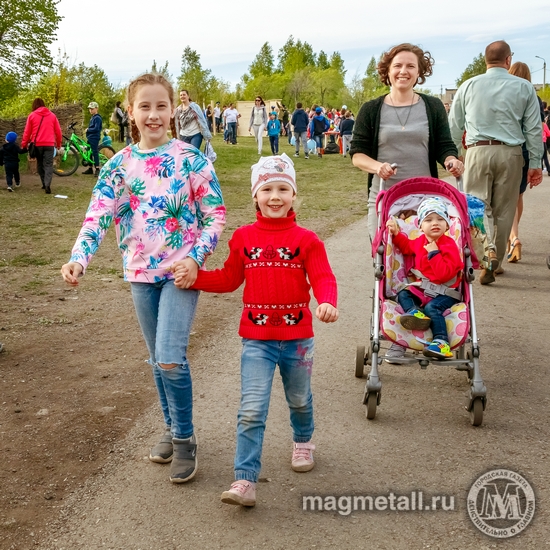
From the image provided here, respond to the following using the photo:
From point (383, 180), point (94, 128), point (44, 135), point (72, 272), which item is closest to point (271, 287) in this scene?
point (72, 272)

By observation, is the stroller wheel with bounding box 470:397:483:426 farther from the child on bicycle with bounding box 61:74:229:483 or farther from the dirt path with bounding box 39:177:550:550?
the child on bicycle with bounding box 61:74:229:483

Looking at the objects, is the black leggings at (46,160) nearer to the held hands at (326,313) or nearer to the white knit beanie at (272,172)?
the white knit beanie at (272,172)

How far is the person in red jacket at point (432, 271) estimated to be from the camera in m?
4.64

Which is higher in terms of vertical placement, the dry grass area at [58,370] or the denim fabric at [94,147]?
the denim fabric at [94,147]

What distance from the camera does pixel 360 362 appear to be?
16.9 ft

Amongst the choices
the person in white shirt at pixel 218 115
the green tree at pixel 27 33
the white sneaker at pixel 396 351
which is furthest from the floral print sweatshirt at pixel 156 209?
the person in white shirt at pixel 218 115

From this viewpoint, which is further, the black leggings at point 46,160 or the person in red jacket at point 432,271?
the black leggings at point 46,160

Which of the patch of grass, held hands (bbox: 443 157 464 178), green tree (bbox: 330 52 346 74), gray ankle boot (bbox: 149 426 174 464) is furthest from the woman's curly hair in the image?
green tree (bbox: 330 52 346 74)

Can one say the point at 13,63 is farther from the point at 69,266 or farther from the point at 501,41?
the point at 69,266

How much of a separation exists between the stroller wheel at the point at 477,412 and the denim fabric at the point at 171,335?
1.67m

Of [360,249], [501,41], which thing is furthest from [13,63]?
[501,41]

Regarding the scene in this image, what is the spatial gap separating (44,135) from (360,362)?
42.0ft

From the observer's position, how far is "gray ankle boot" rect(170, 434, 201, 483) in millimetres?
3713

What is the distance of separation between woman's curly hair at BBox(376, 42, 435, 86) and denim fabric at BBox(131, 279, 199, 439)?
2.49 m
